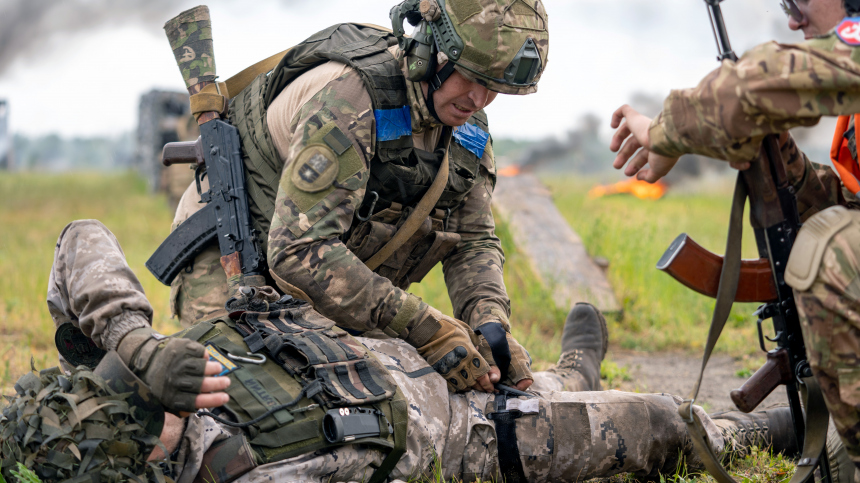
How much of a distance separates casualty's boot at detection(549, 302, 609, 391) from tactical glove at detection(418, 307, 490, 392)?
1.06 m

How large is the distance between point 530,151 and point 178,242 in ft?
84.3

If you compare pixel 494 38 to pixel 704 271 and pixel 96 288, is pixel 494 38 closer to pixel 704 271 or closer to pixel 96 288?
pixel 704 271

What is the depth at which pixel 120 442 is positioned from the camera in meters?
2.21

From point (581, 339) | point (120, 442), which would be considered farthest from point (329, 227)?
point (581, 339)

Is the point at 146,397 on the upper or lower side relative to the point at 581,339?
upper

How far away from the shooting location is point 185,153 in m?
3.74

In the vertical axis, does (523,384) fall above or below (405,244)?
below

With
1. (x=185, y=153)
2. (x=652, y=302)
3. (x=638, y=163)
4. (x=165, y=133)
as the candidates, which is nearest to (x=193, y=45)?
(x=185, y=153)

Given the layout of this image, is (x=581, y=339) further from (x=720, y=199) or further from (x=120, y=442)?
(x=720, y=199)

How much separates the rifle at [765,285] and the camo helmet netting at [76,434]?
5.77 ft

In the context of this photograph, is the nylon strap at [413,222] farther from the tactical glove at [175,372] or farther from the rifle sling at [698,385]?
the rifle sling at [698,385]

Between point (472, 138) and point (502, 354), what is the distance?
3.83 ft

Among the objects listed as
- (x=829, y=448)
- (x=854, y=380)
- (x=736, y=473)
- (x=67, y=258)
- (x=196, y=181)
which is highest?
(x=196, y=181)

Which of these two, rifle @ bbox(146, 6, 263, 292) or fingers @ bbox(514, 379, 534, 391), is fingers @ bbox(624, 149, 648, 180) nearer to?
fingers @ bbox(514, 379, 534, 391)
